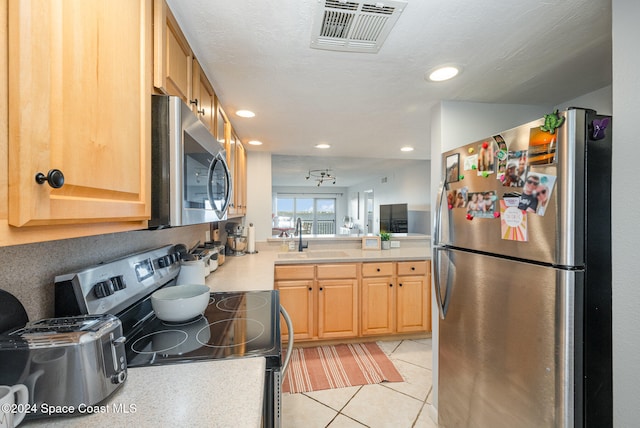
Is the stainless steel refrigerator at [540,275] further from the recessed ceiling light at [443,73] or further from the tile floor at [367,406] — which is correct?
the tile floor at [367,406]

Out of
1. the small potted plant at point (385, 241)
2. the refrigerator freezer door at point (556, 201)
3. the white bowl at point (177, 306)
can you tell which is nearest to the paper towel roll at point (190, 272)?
the white bowl at point (177, 306)

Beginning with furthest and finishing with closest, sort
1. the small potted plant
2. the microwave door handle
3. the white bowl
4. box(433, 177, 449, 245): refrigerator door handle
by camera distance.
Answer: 1. the small potted plant
2. box(433, 177, 449, 245): refrigerator door handle
3. the microwave door handle
4. the white bowl

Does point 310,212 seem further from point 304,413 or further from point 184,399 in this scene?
point 184,399

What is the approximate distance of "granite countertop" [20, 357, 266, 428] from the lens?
576 mm

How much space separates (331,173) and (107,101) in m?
6.06

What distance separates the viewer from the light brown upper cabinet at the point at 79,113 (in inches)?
16.3

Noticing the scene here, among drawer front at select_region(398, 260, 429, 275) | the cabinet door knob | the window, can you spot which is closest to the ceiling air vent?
the cabinet door knob

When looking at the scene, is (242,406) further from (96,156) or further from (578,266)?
(578,266)

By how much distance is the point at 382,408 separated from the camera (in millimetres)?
1886

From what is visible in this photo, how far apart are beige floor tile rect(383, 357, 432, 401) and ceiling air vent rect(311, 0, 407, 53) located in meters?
2.26

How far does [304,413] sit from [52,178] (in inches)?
78.2

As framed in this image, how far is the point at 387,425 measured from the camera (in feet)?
5.69

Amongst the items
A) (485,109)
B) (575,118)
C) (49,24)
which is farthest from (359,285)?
(49,24)

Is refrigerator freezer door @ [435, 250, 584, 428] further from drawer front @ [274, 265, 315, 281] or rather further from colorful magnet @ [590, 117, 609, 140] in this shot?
drawer front @ [274, 265, 315, 281]
